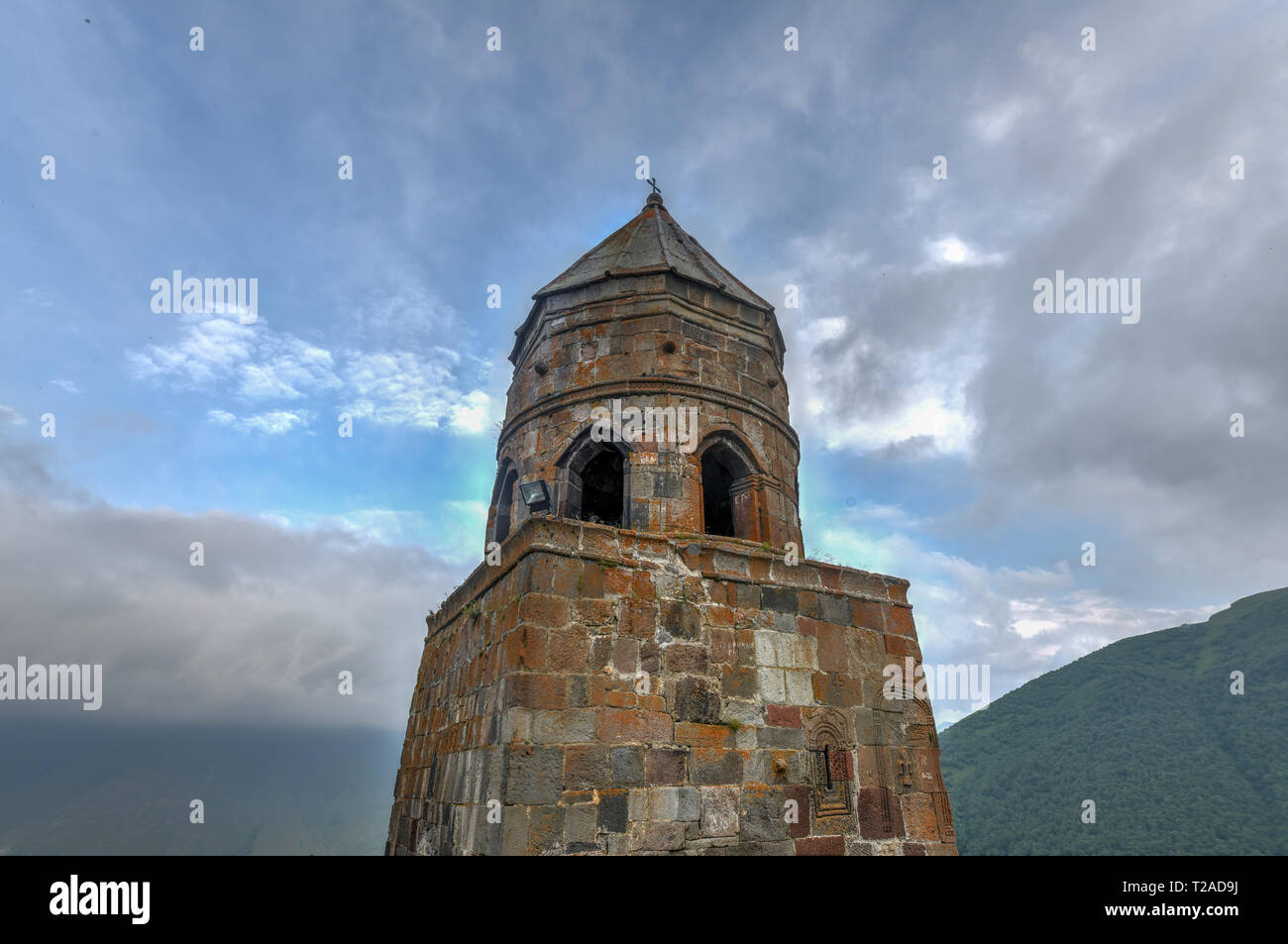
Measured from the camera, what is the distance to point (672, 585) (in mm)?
6348

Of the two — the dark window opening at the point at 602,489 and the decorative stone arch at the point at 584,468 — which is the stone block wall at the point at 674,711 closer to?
the decorative stone arch at the point at 584,468

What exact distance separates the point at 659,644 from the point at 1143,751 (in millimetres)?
53295

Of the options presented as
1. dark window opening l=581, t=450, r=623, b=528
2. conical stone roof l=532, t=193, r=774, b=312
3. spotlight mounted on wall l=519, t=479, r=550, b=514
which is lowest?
spotlight mounted on wall l=519, t=479, r=550, b=514

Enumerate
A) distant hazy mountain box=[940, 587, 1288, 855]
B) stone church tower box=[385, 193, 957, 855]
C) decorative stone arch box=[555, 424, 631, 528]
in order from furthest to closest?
distant hazy mountain box=[940, 587, 1288, 855] < decorative stone arch box=[555, 424, 631, 528] < stone church tower box=[385, 193, 957, 855]

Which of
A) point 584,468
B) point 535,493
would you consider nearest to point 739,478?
point 584,468

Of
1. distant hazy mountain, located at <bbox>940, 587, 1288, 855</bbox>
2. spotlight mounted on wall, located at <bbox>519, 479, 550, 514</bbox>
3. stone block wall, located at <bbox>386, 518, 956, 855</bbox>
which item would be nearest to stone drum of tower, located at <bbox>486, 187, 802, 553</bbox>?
spotlight mounted on wall, located at <bbox>519, 479, 550, 514</bbox>

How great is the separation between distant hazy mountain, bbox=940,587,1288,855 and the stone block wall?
38774mm

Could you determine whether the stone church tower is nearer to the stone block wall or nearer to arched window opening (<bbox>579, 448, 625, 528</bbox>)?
the stone block wall

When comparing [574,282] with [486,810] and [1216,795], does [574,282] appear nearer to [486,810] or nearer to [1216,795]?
[486,810]

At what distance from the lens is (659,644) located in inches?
239

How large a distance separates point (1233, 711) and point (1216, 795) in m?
12.1

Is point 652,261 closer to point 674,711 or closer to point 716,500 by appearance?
point 716,500

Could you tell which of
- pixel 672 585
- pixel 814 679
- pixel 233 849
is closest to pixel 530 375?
pixel 672 585

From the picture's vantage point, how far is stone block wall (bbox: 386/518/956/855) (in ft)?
17.7
